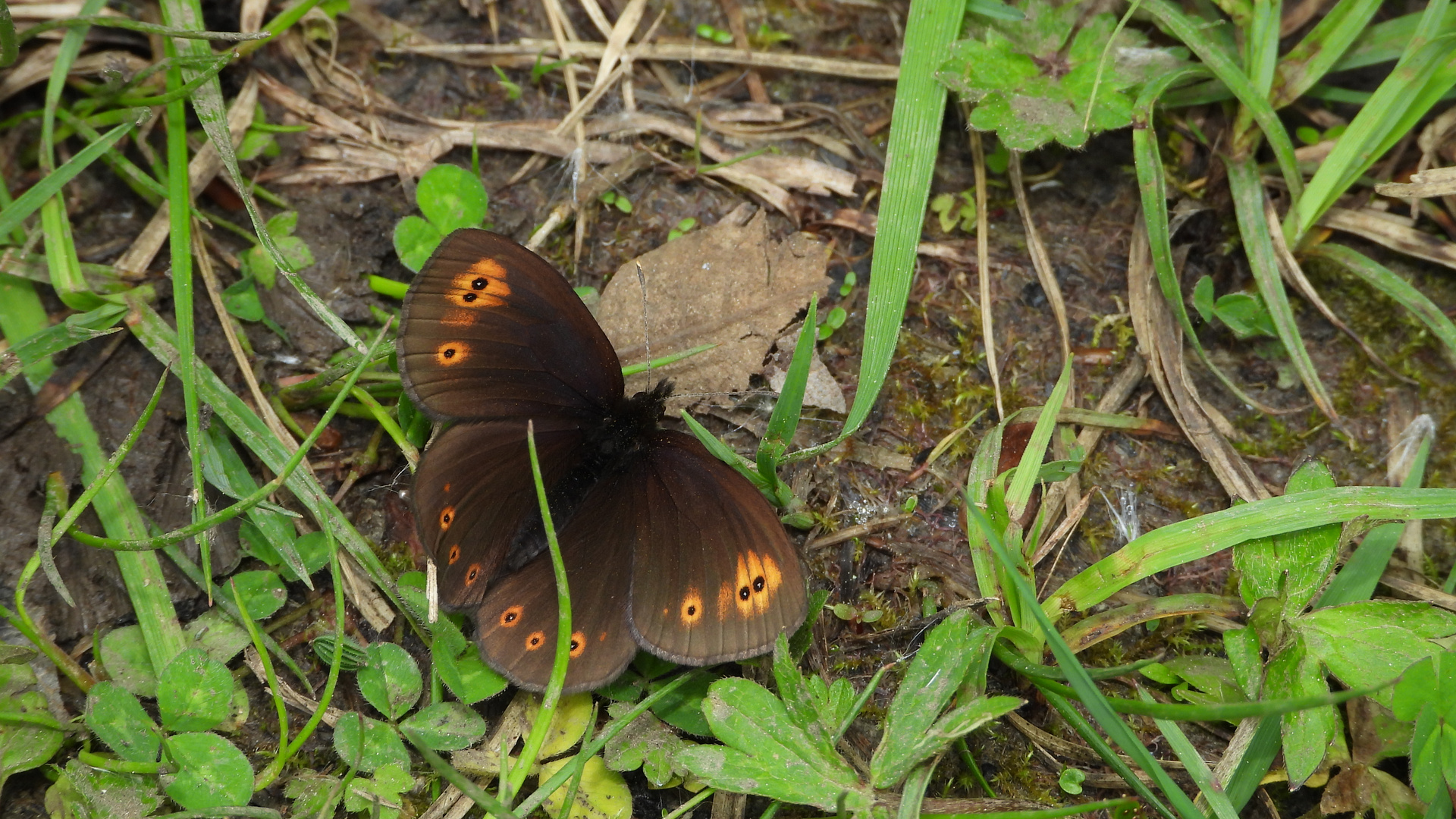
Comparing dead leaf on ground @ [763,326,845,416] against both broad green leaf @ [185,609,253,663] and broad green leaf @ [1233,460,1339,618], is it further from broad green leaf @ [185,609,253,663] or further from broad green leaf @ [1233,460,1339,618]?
broad green leaf @ [185,609,253,663]

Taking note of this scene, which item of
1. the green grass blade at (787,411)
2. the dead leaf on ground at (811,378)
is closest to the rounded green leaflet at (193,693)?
the green grass blade at (787,411)

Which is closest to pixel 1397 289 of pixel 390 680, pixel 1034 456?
pixel 1034 456

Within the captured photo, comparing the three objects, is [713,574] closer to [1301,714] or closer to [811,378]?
[811,378]

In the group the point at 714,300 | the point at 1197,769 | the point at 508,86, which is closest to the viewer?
the point at 1197,769

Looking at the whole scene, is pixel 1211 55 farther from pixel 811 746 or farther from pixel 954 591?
pixel 811 746

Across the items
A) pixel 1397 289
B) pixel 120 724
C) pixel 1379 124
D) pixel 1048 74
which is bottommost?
pixel 120 724

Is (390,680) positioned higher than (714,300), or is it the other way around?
(714,300)

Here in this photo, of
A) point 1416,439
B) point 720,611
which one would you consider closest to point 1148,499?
point 1416,439
